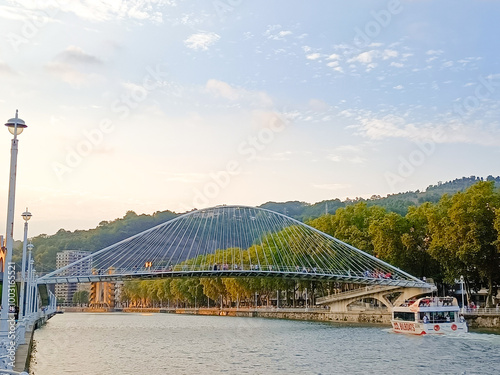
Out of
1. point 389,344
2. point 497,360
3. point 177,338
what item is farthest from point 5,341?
point 177,338

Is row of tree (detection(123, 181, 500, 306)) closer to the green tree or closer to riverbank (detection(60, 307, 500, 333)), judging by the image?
the green tree

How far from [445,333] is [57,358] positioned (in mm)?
32585

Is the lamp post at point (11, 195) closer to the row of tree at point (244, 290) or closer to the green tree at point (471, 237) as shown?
the green tree at point (471, 237)

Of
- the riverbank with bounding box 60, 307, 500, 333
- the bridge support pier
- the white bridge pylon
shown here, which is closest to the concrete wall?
the riverbank with bounding box 60, 307, 500, 333

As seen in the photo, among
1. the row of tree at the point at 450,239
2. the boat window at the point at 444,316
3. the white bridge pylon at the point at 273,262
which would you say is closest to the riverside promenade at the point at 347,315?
the white bridge pylon at the point at 273,262

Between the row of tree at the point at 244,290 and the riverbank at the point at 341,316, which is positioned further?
the row of tree at the point at 244,290

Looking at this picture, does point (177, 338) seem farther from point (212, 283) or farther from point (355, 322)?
point (212, 283)

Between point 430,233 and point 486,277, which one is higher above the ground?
point 430,233

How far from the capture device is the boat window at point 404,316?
192ft

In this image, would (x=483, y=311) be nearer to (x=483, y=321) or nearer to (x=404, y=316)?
(x=483, y=321)

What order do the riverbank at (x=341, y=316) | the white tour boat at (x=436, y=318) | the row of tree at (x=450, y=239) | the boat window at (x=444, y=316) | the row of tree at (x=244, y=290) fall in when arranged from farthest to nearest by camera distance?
the row of tree at (x=244, y=290) → the row of tree at (x=450, y=239) → the riverbank at (x=341, y=316) → the boat window at (x=444, y=316) → the white tour boat at (x=436, y=318)

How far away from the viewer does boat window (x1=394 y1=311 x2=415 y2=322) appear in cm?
5867

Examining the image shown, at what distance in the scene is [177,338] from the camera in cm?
6084

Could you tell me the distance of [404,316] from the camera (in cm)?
6000
